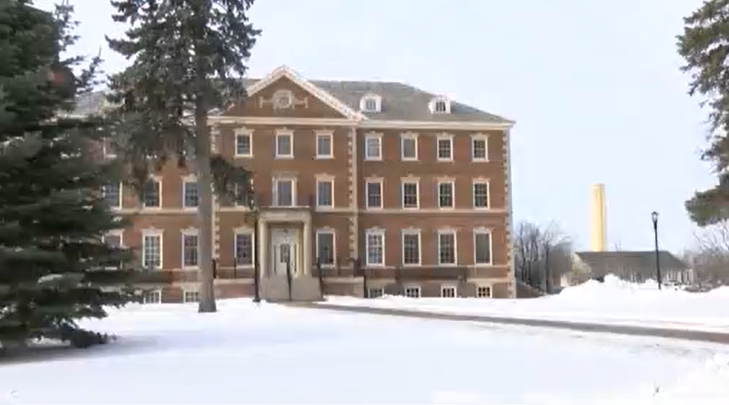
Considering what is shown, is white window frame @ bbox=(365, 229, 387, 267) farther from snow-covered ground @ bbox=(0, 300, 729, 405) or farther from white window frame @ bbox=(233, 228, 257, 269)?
snow-covered ground @ bbox=(0, 300, 729, 405)

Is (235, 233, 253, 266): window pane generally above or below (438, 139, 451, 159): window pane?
below

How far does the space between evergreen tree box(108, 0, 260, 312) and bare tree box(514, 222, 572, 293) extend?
154 feet

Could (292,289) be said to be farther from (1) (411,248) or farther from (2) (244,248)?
(1) (411,248)

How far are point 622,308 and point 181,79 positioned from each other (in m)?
15.9

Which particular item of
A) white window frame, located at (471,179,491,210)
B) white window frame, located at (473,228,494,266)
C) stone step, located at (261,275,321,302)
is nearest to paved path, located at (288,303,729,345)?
stone step, located at (261,275,321,302)

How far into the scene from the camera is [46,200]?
14.6 metres

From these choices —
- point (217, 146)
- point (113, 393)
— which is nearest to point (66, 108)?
point (113, 393)

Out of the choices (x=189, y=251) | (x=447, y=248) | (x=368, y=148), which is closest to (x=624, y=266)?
(x=447, y=248)

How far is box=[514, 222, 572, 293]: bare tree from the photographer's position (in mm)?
81125

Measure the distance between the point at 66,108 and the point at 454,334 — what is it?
829cm

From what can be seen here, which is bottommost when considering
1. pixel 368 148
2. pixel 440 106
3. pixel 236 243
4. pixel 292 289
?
pixel 292 289

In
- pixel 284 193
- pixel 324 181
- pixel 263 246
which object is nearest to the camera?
pixel 263 246

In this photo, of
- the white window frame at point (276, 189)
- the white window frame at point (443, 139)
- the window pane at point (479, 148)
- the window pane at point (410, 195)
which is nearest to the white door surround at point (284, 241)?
the white window frame at point (276, 189)

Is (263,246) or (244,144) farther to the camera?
(244,144)
